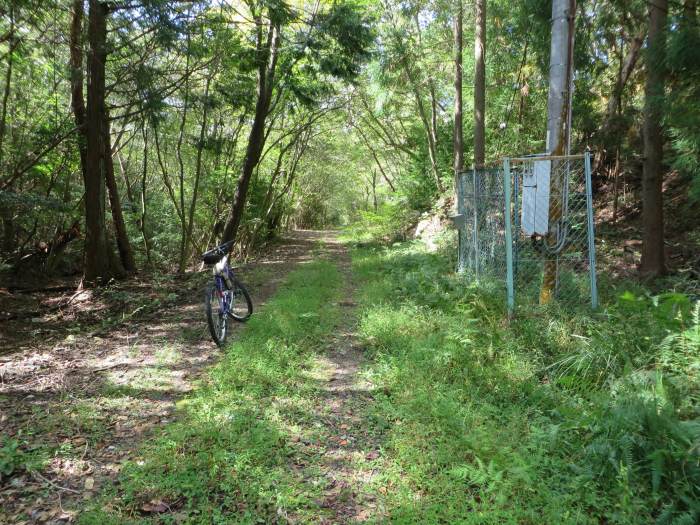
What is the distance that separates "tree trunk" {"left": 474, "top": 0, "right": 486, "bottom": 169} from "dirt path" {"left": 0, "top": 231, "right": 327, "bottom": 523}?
6378 mm

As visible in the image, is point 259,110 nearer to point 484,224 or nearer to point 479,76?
point 479,76

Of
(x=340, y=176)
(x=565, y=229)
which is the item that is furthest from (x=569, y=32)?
(x=340, y=176)

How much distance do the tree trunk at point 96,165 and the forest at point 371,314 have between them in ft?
0.14

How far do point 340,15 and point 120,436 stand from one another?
7.59 meters

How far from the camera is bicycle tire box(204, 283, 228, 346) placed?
198 inches

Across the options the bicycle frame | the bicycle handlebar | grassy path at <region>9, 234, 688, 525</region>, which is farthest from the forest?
the bicycle handlebar

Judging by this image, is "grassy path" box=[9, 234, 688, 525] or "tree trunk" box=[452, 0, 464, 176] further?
"tree trunk" box=[452, 0, 464, 176]

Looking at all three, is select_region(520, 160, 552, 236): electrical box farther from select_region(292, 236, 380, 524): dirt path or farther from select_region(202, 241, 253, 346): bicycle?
select_region(202, 241, 253, 346): bicycle

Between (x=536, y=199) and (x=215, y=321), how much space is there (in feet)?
14.0

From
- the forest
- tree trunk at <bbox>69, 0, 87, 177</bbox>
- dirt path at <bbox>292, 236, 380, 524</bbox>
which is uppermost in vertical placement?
tree trunk at <bbox>69, 0, 87, 177</bbox>

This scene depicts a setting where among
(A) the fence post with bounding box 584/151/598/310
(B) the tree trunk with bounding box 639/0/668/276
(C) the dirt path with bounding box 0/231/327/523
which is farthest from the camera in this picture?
(B) the tree trunk with bounding box 639/0/668/276

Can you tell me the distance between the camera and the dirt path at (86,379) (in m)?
2.87

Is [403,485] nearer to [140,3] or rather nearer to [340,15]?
[140,3]

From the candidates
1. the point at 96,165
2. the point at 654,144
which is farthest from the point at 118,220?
the point at 654,144
